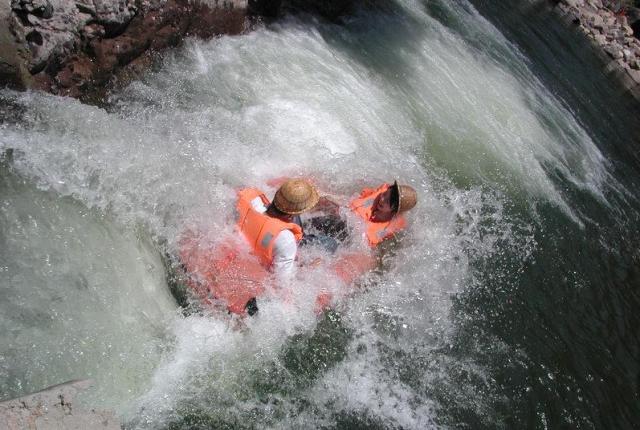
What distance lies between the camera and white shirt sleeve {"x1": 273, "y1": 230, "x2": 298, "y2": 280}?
4.16 meters

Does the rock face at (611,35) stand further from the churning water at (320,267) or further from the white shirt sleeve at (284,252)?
the white shirt sleeve at (284,252)

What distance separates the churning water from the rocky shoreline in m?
0.21

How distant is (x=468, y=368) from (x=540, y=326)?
5.50 ft

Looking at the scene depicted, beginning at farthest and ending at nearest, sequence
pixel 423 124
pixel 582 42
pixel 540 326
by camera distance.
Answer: pixel 582 42, pixel 423 124, pixel 540 326

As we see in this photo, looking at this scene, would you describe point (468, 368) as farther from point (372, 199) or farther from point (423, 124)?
point (423, 124)

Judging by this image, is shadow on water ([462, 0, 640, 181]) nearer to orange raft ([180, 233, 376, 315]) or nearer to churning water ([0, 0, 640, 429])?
churning water ([0, 0, 640, 429])

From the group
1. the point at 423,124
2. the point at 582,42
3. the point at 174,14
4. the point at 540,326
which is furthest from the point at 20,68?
the point at 582,42

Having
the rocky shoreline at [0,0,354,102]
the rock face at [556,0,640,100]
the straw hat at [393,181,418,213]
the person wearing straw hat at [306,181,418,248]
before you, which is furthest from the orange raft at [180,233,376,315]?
the rock face at [556,0,640,100]

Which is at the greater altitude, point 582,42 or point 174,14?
point 582,42

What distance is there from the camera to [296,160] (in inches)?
233

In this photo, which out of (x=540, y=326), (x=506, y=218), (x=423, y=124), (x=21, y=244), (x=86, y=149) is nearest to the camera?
(x=21, y=244)

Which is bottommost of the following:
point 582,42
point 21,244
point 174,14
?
point 21,244

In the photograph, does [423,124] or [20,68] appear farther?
[423,124]

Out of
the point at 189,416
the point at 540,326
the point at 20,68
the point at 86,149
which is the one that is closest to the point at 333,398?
the point at 189,416
